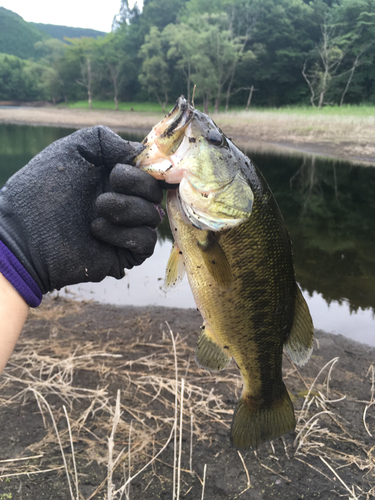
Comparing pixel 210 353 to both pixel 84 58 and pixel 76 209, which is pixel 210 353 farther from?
pixel 84 58

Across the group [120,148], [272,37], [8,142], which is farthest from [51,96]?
[120,148]

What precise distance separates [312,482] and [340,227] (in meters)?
7.89

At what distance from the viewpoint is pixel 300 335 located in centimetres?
190

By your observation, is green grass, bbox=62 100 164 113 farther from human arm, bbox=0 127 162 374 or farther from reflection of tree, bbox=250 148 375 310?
human arm, bbox=0 127 162 374

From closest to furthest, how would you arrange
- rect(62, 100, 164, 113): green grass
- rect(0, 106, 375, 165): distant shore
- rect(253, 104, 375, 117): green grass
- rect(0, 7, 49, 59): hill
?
1. rect(0, 106, 375, 165): distant shore
2. rect(253, 104, 375, 117): green grass
3. rect(62, 100, 164, 113): green grass
4. rect(0, 7, 49, 59): hill

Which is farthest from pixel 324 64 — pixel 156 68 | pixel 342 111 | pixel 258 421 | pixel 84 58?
pixel 258 421

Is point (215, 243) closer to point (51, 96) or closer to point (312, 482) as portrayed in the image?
point (312, 482)

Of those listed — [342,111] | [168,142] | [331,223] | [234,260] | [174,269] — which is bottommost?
[331,223]

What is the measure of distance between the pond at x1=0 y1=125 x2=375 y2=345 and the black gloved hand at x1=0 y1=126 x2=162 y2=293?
12.2 feet

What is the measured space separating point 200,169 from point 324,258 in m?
6.56

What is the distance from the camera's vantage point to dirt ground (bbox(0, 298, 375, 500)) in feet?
7.68

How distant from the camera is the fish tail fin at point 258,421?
191cm

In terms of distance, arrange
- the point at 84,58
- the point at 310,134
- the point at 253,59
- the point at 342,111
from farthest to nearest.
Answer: the point at 84,58 → the point at 253,59 → the point at 342,111 → the point at 310,134

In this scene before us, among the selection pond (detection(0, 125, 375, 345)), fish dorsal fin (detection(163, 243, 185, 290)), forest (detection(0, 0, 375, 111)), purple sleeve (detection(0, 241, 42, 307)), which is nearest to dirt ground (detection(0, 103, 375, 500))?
fish dorsal fin (detection(163, 243, 185, 290))
